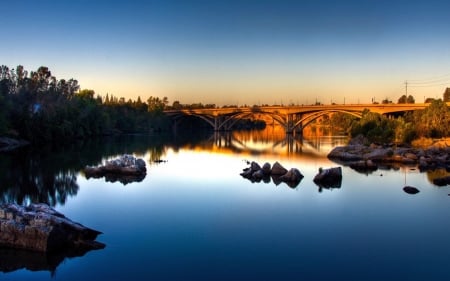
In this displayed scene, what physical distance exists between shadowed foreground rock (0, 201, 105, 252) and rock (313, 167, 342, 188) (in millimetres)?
17475

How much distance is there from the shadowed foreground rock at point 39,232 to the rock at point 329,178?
17.5 metres

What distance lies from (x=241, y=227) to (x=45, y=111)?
55.5 m

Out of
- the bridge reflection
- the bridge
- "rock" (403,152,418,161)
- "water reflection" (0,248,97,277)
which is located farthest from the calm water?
the bridge

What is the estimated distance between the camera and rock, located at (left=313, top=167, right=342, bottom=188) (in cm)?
2797

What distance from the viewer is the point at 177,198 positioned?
75.8ft

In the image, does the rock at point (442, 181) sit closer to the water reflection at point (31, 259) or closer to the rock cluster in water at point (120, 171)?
the rock cluster in water at point (120, 171)

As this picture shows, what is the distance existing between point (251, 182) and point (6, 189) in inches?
595

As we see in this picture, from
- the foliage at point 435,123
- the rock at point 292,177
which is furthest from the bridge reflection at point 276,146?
the rock at point 292,177

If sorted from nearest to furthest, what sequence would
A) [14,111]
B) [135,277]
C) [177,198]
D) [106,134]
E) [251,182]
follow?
[135,277] → [177,198] → [251,182] → [14,111] → [106,134]

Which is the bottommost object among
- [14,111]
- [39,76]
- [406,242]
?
[406,242]

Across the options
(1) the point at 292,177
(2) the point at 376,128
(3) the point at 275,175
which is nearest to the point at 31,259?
(1) the point at 292,177

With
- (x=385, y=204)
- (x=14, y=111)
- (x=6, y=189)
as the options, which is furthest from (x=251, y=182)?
(x=14, y=111)

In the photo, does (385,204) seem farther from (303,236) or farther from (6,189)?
(6,189)

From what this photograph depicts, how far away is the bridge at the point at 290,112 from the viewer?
74438 millimetres
